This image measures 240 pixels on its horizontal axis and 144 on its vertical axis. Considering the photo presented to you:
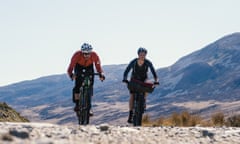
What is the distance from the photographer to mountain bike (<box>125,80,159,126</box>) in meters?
11.7

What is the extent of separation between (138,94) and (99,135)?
518cm

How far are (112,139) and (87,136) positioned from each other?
15.3 inches

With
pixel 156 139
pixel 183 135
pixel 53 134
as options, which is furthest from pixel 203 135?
pixel 53 134

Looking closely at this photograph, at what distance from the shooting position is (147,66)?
39.4ft

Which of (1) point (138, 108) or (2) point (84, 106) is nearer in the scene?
(2) point (84, 106)

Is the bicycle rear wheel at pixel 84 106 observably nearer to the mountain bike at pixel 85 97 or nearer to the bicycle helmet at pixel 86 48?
the mountain bike at pixel 85 97

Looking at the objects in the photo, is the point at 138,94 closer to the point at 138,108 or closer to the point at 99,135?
the point at 138,108

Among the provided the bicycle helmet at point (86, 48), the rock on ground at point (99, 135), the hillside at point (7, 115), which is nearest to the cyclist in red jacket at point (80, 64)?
the bicycle helmet at point (86, 48)

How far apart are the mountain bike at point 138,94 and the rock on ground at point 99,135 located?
3.00 metres

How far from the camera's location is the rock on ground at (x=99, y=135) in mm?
5281

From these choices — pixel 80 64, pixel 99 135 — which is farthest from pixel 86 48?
pixel 99 135

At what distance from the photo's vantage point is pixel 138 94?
467 inches

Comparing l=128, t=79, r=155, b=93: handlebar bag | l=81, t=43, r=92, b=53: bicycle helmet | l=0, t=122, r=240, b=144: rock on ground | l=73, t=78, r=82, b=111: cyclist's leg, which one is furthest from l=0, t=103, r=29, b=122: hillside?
l=0, t=122, r=240, b=144: rock on ground

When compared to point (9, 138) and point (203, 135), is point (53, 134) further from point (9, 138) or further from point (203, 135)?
point (203, 135)
